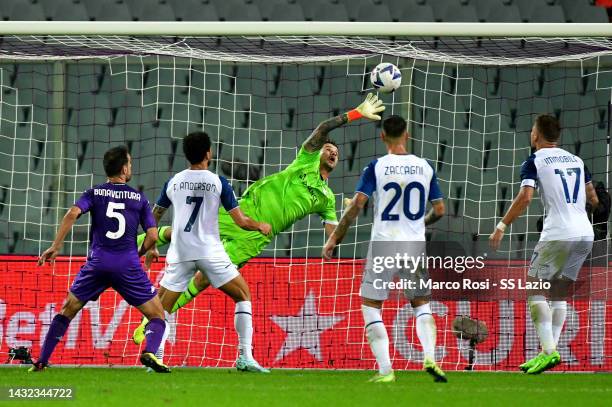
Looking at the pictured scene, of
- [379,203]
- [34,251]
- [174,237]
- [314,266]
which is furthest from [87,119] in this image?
[379,203]

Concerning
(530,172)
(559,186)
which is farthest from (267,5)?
(559,186)

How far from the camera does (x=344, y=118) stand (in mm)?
9227

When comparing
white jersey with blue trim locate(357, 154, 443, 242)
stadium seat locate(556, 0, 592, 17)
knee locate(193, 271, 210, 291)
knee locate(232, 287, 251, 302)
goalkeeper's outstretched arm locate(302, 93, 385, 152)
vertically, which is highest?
stadium seat locate(556, 0, 592, 17)

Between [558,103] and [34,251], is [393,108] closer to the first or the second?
[558,103]

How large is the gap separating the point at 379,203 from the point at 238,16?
8125 mm

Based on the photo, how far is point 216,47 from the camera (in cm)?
1089

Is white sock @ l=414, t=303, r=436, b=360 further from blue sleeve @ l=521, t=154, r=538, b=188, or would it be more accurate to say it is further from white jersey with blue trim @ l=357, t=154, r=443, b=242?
blue sleeve @ l=521, t=154, r=538, b=188

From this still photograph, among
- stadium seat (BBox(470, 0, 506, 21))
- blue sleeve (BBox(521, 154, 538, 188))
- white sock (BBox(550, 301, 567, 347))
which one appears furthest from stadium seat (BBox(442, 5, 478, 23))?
white sock (BBox(550, 301, 567, 347))

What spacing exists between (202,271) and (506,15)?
8.06 meters

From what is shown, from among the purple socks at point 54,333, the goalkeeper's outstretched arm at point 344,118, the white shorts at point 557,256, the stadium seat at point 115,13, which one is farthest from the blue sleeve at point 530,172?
the stadium seat at point 115,13

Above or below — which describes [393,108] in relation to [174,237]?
above

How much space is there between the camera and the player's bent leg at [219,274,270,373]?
342 inches

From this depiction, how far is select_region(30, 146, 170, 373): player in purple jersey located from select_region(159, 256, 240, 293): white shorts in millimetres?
229

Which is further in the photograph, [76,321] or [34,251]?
[34,251]
